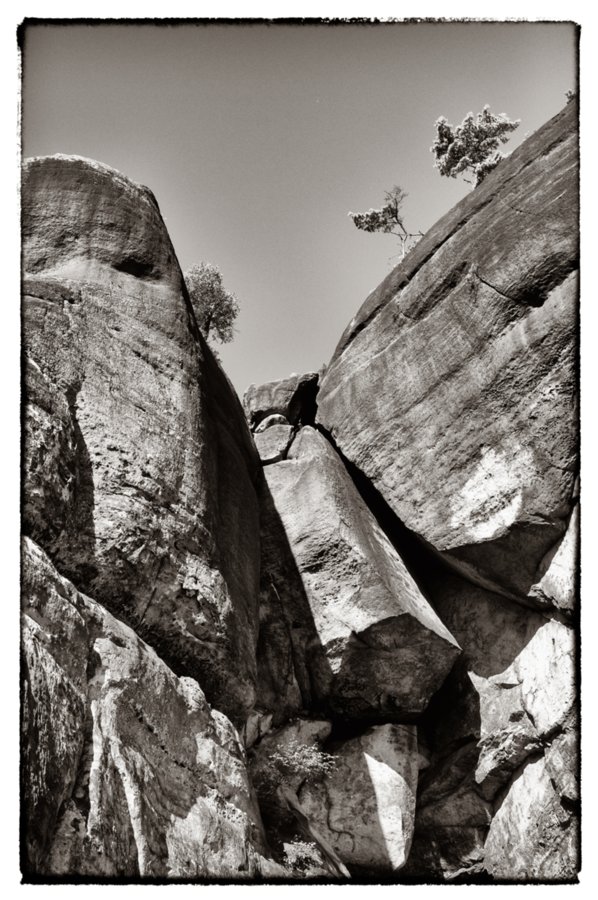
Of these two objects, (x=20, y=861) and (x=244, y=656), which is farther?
(x=244, y=656)

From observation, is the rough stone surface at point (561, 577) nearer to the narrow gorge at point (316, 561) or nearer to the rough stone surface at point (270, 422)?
the narrow gorge at point (316, 561)

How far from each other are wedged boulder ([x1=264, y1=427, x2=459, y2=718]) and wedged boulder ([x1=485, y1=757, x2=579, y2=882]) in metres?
1.92

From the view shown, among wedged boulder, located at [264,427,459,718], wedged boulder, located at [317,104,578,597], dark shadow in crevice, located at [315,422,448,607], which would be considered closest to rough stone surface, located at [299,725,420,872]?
wedged boulder, located at [264,427,459,718]

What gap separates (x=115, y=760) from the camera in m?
7.26

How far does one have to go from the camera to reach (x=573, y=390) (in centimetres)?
1233

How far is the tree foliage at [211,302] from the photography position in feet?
78.0

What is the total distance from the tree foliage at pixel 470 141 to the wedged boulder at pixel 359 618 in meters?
16.7

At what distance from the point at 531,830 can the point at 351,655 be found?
11.6ft

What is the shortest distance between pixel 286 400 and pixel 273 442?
161 cm

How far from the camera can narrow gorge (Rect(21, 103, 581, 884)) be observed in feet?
26.2

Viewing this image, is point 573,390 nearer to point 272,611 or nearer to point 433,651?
point 433,651

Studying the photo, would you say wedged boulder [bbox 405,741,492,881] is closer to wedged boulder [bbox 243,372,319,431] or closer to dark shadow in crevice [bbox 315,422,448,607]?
dark shadow in crevice [bbox 315,422,448,607]

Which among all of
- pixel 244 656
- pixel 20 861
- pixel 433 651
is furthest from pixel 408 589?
pixel 20 861

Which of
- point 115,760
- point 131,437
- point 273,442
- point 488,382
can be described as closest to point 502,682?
point 488,382
